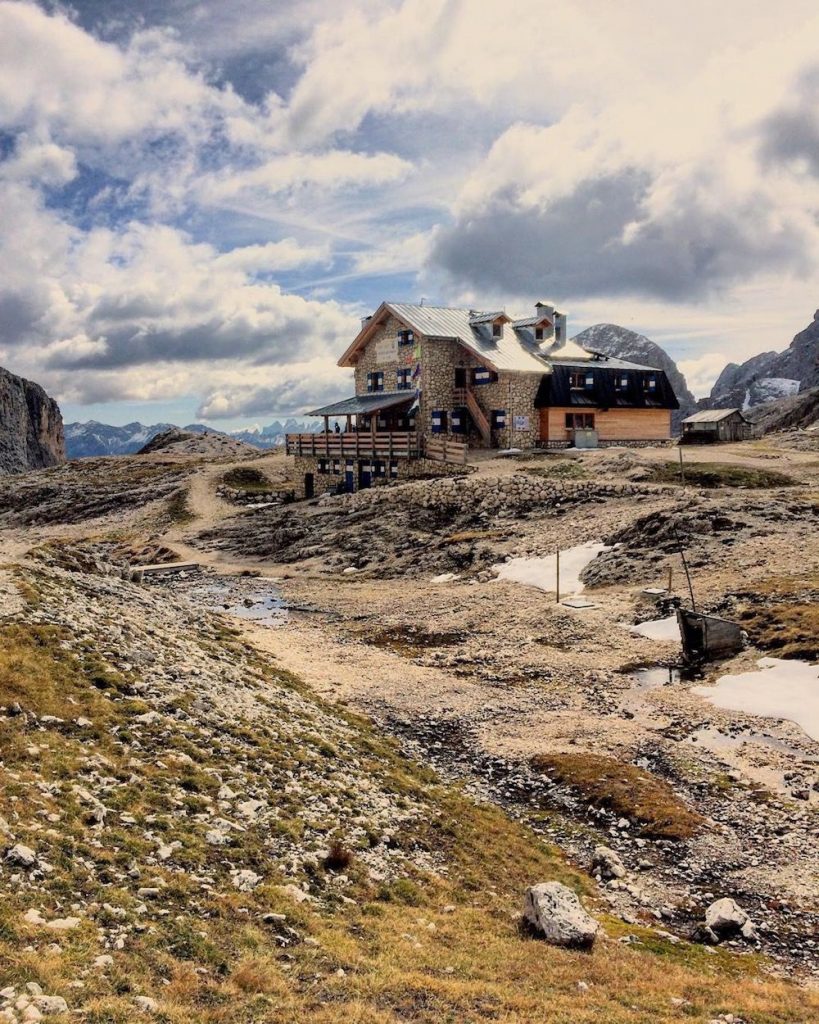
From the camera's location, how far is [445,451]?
66.2 m

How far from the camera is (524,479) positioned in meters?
57.1

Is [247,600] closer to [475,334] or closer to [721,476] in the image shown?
[721,476]

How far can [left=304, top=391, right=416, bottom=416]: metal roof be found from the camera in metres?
72.4

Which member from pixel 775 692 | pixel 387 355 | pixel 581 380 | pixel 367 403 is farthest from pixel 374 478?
pixel 775 692

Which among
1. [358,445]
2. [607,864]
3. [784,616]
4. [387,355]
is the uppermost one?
[387,355]

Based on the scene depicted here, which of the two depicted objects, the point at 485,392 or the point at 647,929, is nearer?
the point at 647,929

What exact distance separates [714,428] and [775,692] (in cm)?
5903

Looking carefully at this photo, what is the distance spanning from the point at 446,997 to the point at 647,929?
19.8 ft

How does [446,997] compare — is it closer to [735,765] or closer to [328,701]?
[735,765]

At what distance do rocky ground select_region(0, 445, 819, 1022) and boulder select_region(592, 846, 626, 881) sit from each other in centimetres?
9

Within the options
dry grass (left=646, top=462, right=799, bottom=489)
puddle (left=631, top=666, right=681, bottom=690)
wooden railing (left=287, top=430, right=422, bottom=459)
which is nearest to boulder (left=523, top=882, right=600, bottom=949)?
puddle (left=631, top=666, right=681, bottom=690)

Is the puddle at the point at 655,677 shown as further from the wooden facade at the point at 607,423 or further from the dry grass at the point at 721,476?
the wooden facade at the point at 607,423

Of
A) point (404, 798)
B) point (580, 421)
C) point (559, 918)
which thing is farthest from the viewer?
point (580, 421)

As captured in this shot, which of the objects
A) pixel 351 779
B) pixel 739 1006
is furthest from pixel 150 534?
pixel 739 1006
